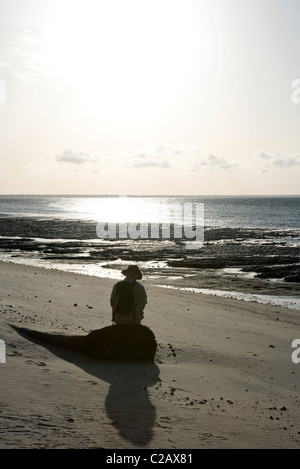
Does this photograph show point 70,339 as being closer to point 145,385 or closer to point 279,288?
point 145,385

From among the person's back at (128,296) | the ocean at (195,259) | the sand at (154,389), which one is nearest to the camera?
the sand at (154,389)

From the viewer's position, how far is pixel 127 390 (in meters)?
9.54

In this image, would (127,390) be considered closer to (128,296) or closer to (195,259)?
(128,296)

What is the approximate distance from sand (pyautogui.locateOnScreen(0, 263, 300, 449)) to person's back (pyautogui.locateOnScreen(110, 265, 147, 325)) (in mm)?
961

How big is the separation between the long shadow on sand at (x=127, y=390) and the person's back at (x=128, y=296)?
2.93 ft

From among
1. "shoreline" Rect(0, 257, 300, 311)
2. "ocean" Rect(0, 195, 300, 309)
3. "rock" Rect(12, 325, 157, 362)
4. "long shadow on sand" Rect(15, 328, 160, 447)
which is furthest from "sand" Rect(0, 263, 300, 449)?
"ocean" Rect(0, 195, 300, 309)

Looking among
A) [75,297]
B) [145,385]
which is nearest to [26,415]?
[145,385]

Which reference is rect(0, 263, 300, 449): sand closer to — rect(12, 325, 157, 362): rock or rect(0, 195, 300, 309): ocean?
rect(12, 325, 157, 362): rock

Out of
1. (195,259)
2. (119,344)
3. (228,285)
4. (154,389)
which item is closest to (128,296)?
(119,344)

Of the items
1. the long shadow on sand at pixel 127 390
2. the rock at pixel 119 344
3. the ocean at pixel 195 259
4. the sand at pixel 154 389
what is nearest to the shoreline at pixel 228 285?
the ocean at pixel 195 259

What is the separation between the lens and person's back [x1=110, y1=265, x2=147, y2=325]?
1141 centimetres

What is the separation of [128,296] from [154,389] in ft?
7.36

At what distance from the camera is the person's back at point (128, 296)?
11.4m

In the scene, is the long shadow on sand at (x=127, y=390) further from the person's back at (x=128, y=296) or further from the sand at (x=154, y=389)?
the person's back at (x=128, y=296)
